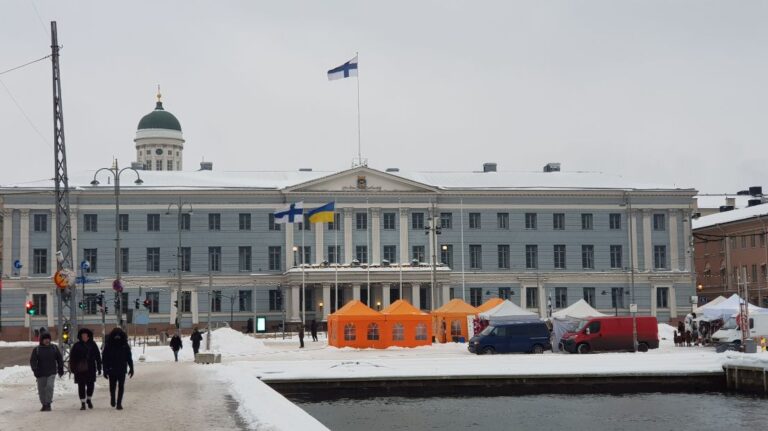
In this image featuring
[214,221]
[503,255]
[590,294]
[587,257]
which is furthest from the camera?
[587,257]

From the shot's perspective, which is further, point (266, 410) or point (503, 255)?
point (503, 255)

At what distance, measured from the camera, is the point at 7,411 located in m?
26.8

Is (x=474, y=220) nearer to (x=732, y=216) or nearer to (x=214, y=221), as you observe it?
(x=214, y=221)

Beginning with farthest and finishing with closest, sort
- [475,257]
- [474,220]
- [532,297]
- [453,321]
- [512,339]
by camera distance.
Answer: [474,220]
[532,297]
[475,257]
[453,321]
[512,339]

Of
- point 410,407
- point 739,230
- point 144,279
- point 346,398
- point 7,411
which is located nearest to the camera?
point 7,411

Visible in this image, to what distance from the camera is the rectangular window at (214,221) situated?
102 meters

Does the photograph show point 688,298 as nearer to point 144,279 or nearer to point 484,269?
point 484,269

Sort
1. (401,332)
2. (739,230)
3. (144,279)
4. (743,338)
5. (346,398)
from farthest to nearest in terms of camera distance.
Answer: (739,230) → (144,279) → (401,332) → (743,338) → (346,398)

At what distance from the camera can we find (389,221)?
104000 millimetres

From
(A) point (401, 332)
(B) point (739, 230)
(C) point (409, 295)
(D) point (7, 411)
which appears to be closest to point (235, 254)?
(C) point (409, 295)

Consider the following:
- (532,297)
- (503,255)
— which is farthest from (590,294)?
(503,255)

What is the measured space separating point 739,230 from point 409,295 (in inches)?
1359

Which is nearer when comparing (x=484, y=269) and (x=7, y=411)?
(x=7, y=411)

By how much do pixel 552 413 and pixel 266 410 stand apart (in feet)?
41.3
